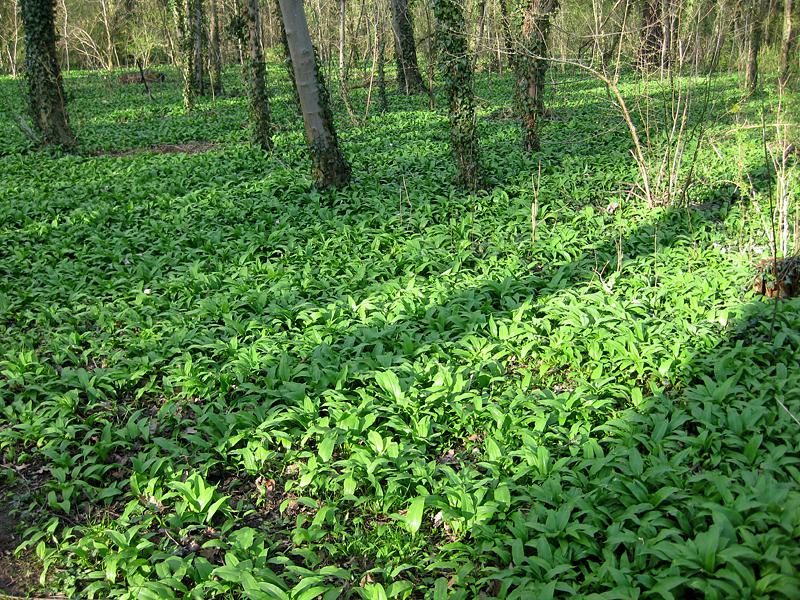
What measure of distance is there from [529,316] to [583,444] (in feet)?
5.42

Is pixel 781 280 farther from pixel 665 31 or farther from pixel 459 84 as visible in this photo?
pixel 459 84

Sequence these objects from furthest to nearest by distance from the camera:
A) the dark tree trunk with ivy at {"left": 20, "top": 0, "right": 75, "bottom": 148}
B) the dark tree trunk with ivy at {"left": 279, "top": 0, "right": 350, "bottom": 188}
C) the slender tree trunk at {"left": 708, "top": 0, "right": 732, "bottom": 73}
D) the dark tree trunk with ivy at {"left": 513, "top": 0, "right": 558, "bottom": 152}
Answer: the dark tree trunk with ivy at {"left": 20, "top": 0, "right": 75, "bottom": 148}
the dark tree trunk with ivy at {"left": 513, "top": 0, "right": 558, "bottom": 152}
the dark tree trunk with ivy at {"left": 279, "top": 0, "right": 350, "bottom": 188}
the slender tree trunk at {"left": 708, "top": 0, "right": 732, "bottom": 73}

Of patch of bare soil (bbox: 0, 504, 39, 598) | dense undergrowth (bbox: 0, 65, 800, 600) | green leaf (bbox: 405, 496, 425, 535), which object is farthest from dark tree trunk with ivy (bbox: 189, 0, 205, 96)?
green leaf (bbox: 405, 496, 425, 535)

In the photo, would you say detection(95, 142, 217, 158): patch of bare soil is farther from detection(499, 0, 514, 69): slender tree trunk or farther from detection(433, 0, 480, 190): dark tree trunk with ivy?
detection(499, 0, 514, 69): slender tree trunk

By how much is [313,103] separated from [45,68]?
648cm

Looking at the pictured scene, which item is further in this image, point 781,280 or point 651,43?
point 651,43

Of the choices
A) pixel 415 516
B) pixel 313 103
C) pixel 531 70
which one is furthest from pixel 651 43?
pixel 415 516

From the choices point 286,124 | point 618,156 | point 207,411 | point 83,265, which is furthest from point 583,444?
point 286,124

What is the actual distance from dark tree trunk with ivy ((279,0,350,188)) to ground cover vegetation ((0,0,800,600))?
6 centimetres

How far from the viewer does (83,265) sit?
6.48m

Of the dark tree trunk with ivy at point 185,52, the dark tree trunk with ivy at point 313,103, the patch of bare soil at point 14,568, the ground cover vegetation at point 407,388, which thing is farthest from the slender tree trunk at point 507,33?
the dark tree trunk with ivy at point 185,52

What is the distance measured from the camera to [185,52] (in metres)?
15.7

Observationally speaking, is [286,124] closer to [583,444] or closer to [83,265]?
[83,265]

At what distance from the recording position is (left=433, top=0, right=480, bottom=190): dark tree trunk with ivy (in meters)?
7.47
